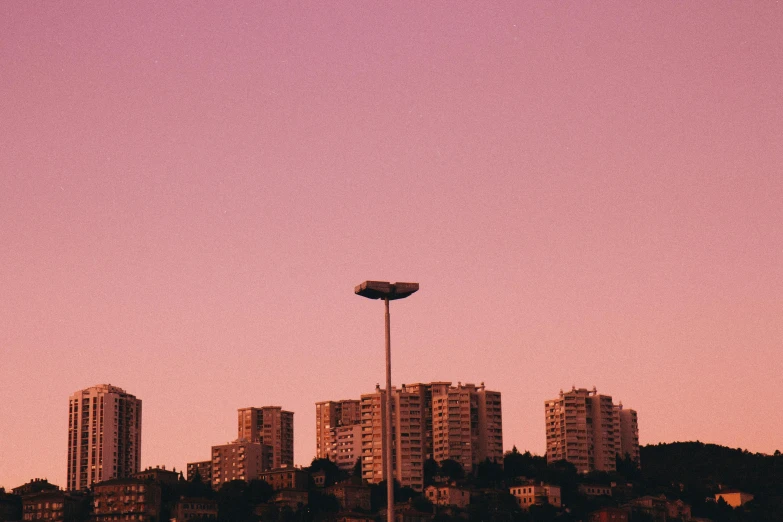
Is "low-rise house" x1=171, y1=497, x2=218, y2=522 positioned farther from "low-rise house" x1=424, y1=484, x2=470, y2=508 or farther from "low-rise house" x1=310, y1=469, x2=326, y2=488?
"low-rise house" x1=424, y1=484, x2=470, y2=508

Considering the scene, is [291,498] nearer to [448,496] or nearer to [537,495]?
[448,496]

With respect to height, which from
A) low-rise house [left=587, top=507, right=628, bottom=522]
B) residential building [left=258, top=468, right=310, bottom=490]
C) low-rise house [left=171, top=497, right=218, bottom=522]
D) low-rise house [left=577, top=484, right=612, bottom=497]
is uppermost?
residential building [left=258, top=468, right=310, bottom=490]

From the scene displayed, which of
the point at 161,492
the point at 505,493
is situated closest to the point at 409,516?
the point at 505,493

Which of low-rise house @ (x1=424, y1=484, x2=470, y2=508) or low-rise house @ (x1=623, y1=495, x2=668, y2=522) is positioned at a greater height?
low-rise house @ (x1=424, y1=484, x2=470, y2=508)

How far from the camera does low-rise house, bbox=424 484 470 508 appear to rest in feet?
576

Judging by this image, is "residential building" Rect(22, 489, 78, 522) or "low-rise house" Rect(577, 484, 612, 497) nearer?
"residential building" Rect(22, 489, 78, 522)

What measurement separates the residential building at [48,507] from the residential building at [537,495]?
56992 mm

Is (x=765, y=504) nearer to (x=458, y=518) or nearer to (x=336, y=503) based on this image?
(x=458, y=518)

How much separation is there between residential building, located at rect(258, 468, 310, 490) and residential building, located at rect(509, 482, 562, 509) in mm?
27558

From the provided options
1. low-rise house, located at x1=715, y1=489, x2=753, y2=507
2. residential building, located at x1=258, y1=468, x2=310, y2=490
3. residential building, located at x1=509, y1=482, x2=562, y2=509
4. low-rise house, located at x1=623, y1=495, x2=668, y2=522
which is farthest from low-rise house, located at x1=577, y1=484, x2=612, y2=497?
residential building, located at x1=258, y1=468, x2=310, y2=490

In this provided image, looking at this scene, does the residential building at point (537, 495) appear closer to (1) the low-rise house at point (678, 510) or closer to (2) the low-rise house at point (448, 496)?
(2) the low-rise house at point (448, 496)

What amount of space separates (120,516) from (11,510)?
17861 mm

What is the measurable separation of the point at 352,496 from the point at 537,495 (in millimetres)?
23750

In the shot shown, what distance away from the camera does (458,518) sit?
557ft
